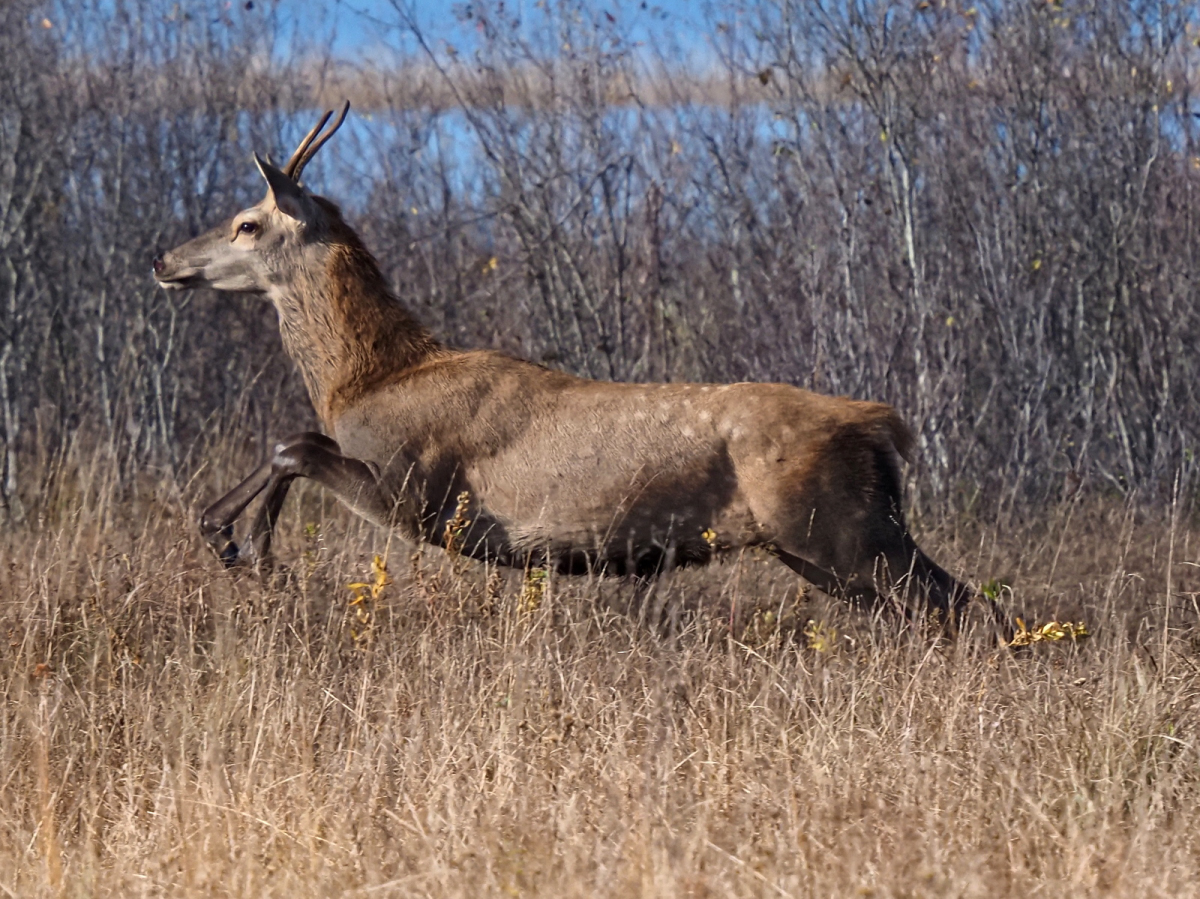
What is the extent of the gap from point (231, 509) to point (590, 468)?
1531 mm

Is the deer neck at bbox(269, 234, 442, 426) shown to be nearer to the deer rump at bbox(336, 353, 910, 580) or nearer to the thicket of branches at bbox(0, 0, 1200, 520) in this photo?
the deer rump at bbox(336, 353, 910, 580)

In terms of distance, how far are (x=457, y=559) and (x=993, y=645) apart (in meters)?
2.14

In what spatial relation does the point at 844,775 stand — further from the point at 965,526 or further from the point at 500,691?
the point at 965,526

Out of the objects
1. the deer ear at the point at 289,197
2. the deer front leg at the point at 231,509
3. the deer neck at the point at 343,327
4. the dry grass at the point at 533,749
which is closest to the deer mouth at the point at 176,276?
the deer neck at the point at 343,327

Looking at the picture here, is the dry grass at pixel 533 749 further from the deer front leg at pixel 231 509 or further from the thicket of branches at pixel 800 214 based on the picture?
the thicket of branches at pixel 800 214

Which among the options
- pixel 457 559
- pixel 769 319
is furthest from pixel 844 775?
pixel 769 319

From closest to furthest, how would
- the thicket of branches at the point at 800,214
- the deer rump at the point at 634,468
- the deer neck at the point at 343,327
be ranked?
1. the deer rump at the point at 634,468
2. the deer neck at the point at 343,327
3. the thicket of branches at the point at 800,214

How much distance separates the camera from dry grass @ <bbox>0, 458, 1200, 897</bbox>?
3379 mm

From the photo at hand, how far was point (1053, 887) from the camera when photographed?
10.6 feet

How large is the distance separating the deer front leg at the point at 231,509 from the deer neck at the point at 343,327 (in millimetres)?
280

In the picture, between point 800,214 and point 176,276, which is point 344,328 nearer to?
point 176,276

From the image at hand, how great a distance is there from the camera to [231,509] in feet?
20.5

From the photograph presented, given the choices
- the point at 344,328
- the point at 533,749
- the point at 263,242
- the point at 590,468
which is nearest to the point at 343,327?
the point at 344,328

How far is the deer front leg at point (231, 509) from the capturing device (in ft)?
20.2
